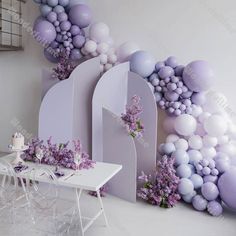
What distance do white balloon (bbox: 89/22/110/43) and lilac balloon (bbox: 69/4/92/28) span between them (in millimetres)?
128

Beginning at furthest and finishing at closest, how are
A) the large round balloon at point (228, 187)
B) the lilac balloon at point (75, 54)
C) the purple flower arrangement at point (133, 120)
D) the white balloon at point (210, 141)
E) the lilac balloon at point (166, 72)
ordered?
the lilac balloon at point (75, 54) → the lilac balloon at point (166, 72) → the white balloon at point (210, 141) → the purple flower arrangement at point (133, 120) → the large round balloon at point (228, 187)

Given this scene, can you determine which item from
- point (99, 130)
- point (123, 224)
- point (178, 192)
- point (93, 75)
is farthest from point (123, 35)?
point (123, 224)

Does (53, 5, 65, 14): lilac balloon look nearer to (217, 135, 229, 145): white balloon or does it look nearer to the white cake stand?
the white cake stand

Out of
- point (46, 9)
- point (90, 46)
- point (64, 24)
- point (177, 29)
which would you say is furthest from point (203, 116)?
point (46, 9)

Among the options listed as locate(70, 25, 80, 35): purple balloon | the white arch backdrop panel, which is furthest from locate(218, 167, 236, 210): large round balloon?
locate(70, 25, 80, 35): purple balloon

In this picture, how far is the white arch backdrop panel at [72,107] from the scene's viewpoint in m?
3.48

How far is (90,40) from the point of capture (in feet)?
12.0

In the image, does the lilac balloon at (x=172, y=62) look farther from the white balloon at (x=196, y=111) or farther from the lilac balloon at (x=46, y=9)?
the lilac balloon at (x=46, y=9)

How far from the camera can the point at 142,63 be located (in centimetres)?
338

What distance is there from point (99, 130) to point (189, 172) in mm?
1161

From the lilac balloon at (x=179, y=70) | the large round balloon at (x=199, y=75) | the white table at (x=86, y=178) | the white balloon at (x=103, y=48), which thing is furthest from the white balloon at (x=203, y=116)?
the white balloon at (x=103, y=48)

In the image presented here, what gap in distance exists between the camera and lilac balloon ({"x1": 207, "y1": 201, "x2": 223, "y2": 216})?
113 inches

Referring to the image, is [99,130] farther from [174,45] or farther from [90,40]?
[174,45]

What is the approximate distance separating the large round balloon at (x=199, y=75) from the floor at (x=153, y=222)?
1381 mm
